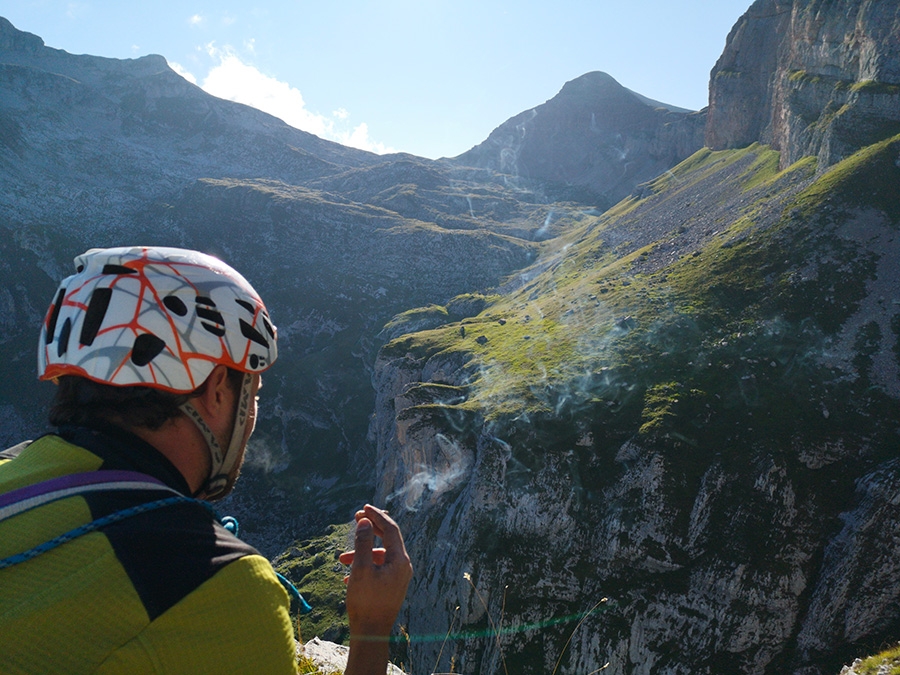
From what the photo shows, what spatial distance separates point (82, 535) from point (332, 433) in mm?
111433

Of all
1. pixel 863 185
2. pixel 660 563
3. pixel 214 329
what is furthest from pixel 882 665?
pixel 863 185

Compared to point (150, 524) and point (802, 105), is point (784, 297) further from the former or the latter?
point (150, 524)

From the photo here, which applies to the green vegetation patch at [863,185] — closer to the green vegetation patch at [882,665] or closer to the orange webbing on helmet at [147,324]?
the green vegetation patch at [882,665]

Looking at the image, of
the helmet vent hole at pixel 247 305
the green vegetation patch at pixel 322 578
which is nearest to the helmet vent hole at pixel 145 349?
the helmet vent hole at pixel 247 305

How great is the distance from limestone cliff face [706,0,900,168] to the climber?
7386 centimetres

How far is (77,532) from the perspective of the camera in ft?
7.95

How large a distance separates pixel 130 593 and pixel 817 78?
9620cm

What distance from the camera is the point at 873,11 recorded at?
195 feet

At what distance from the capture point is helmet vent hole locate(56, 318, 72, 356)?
151 inches

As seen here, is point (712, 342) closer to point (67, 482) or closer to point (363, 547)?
point (363, 547)

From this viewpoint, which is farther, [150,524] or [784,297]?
[784,297]

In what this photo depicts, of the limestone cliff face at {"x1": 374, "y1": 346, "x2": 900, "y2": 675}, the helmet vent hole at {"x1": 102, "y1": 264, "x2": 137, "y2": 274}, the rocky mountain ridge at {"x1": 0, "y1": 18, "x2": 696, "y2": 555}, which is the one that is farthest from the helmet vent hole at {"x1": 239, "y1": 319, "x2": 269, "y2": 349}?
the rocky mountain ridge at {"x1": 0, "y1": 18, "x2": 696, "y2": 555}

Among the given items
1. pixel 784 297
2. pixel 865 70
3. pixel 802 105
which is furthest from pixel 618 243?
pixel 784 297

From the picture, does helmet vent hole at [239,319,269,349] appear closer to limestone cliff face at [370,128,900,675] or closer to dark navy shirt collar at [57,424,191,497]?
dark navy shirt collar at [57,424,191,497]
